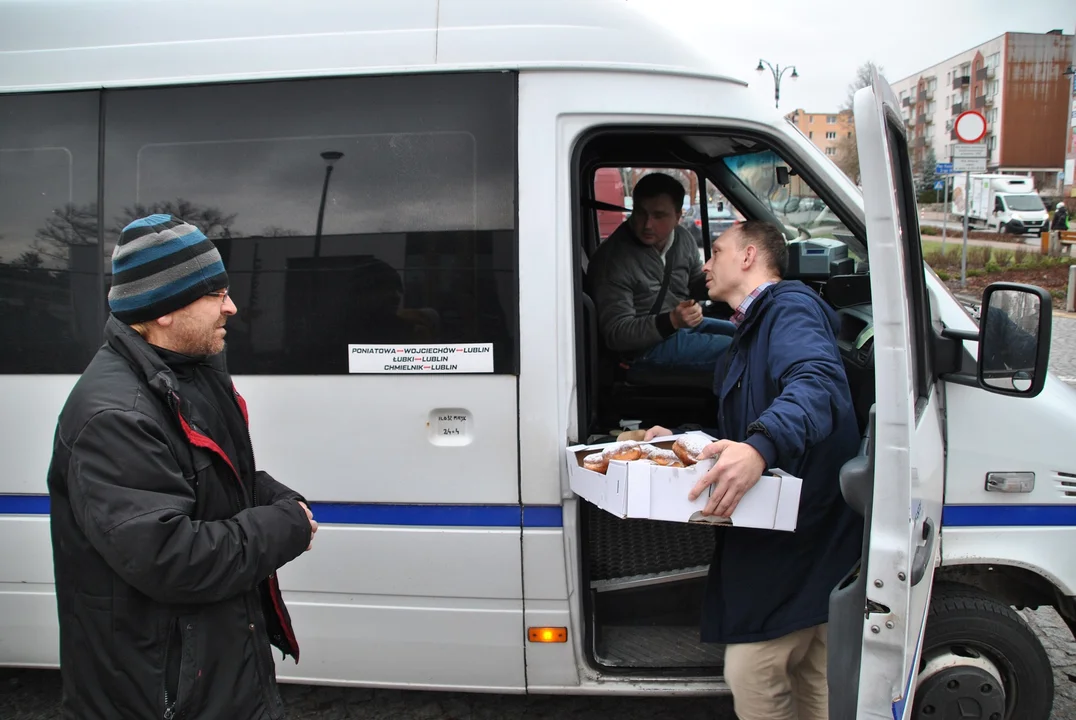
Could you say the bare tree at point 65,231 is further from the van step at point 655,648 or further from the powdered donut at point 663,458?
the van step at point 655,648

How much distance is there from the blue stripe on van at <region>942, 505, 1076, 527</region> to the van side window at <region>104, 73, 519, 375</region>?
58.9 inches

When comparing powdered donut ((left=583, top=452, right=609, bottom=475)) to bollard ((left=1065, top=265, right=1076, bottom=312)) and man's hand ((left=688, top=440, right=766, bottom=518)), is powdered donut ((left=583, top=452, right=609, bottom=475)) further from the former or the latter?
bollard ((left=1065, top=265, right=1076, bottom=312))

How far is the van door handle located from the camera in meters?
2.01

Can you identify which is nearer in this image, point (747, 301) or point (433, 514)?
point (747, 301)

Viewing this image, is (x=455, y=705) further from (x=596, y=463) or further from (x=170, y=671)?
(x=170, y=671)

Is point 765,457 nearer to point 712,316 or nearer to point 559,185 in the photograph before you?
point 559,185

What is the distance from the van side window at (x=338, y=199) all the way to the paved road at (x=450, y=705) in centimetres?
151

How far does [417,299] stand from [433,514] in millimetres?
724

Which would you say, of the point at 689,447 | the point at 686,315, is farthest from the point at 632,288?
the point at 689,447

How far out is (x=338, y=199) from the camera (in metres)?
2.81

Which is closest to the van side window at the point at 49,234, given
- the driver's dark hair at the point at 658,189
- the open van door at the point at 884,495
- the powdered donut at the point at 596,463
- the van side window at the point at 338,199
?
the van side window at the point at 338,199

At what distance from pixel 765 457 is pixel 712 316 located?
2.50 meters

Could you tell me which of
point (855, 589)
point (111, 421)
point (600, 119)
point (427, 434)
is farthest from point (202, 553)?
point (600, 119)

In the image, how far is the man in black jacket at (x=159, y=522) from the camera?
5.78 feet
